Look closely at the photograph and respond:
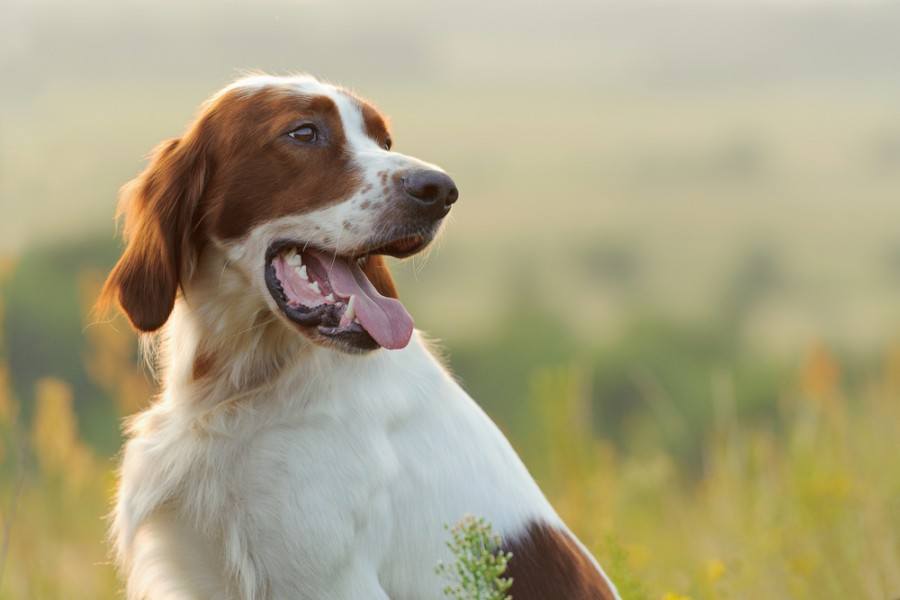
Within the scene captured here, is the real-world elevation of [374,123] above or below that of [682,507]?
above

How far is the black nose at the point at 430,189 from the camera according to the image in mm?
3113

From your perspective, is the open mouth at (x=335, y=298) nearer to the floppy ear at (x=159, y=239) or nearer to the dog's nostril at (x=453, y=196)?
the dog's nostril at (x=453, y=196)

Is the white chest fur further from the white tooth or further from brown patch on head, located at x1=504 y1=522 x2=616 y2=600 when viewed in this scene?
the white tooth

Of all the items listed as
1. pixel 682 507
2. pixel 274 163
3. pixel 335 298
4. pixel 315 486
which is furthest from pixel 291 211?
pixel 682 507

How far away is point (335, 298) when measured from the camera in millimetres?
3107

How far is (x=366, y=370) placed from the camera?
125 inches

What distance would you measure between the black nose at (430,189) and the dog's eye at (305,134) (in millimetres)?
313

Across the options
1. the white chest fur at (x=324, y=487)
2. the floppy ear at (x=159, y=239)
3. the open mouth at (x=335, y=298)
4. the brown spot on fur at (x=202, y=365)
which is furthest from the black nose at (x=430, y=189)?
the brown spot on fur at (x=202, y=365)

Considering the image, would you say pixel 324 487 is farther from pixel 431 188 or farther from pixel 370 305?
pixel 431 188

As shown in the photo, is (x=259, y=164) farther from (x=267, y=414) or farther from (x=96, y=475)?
(x=96, y=475)

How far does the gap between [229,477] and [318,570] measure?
0.34 metres

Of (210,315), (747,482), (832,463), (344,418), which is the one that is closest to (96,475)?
(210,315)

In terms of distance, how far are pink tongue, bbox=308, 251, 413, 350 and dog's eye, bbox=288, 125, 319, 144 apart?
0.32 m

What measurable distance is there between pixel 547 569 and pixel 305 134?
1301 mm
